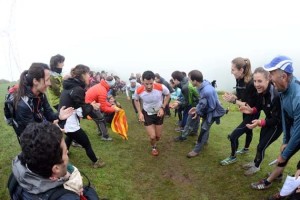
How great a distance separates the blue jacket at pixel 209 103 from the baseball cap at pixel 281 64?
3.56 meters

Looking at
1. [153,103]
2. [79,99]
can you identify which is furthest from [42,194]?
[153,103]

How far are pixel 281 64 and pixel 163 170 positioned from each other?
4.87 m

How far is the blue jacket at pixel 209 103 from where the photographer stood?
26.6 feet

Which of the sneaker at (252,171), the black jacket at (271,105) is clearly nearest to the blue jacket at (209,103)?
the black jacket at (271,105)

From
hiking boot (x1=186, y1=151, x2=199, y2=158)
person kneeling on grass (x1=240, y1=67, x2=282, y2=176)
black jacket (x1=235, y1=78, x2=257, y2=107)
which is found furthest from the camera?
hiking boot (x1=186, y1=151, x2=199, y2=158)

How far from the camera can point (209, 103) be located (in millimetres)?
8148

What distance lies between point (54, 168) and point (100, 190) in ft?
15.5

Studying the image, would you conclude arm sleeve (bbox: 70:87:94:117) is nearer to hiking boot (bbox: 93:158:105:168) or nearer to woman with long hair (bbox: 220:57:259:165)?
hiking boot (bbox: 93:158:105:168)

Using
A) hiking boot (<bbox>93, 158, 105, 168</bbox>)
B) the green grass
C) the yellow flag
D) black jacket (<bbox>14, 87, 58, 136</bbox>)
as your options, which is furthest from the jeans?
black jacket (<bbox>14, 87, 58, 136</bbox>)

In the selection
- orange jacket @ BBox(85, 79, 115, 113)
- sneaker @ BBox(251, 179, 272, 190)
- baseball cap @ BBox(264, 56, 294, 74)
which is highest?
baseball cap @ BBox(264, 56, 294, 74)

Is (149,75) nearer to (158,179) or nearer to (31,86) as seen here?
(158,179)

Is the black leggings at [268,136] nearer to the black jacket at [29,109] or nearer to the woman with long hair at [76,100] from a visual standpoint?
the woman with long hair at [76,100]

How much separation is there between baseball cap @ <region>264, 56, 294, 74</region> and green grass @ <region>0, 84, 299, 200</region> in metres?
3.08

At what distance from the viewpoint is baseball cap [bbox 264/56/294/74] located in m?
4.43
